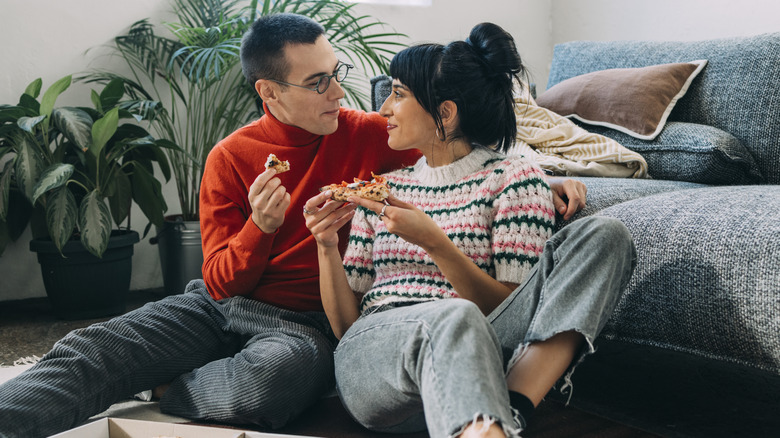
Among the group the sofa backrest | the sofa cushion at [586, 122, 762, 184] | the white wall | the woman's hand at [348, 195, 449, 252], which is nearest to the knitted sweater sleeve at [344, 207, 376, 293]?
the woman's hand at [348, 195, 449, 252]

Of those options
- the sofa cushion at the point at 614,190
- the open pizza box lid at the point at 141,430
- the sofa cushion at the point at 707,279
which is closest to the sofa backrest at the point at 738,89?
the sofa cushion at the point at 614,190

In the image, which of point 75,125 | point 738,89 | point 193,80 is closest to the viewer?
point 738,89

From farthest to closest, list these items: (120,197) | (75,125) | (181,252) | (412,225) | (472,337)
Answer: (181,252)
(120,197)
(75,125)
(412,225)
(472,337)

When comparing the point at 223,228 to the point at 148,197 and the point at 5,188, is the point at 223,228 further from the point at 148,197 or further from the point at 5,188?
the point at 5,188

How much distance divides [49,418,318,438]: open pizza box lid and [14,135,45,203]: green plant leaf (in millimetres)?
1399

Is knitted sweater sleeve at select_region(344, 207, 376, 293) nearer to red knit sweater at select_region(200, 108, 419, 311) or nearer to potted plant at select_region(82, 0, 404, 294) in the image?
red knit sweater at select_region(200, 108, 419, 311)

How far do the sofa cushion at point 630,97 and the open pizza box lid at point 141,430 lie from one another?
1.46 meters

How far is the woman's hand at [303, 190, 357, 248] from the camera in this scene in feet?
4.09

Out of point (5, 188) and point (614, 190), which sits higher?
point (614, 190)

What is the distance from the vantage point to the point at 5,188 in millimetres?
2350

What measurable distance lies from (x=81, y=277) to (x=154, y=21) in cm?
113

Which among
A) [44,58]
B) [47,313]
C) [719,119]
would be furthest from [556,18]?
[47,313]

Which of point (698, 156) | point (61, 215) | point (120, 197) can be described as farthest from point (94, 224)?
point (698, 156)

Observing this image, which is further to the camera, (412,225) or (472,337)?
(412,225)
